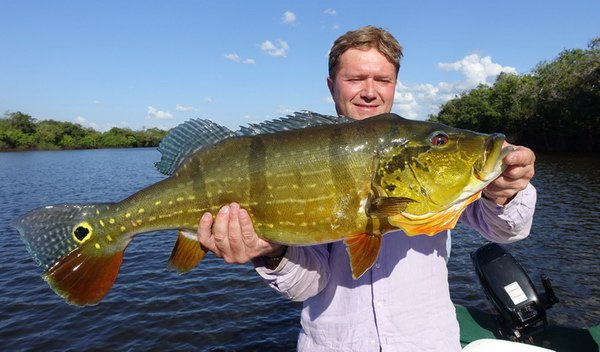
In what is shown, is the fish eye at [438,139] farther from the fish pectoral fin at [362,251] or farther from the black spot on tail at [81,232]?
the black spot on tail at [81,232]

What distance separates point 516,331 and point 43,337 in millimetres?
9938

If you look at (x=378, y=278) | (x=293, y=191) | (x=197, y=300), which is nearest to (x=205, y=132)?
(x=293, y=191)

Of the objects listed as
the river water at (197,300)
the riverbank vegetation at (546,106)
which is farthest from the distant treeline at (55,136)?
the river water at (197,300)

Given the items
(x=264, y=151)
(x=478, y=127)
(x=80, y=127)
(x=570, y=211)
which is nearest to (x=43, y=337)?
(x=264, y=151)

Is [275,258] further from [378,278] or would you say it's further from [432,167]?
[432,167]

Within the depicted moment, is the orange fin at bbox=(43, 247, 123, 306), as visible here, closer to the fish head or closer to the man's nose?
the fish head

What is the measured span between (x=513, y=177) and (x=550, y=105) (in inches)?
2196

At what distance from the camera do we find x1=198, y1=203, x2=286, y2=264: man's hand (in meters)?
2.89

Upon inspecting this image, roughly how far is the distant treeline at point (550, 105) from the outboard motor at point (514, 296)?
4621 cm

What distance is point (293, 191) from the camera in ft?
9.45

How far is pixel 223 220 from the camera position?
2893 millimetres

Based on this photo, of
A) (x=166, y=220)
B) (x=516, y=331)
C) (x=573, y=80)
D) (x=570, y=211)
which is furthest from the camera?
(x=573, y=80)

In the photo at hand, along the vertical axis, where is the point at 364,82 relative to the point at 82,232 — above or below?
above

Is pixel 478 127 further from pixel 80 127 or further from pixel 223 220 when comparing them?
pixel 80 127
